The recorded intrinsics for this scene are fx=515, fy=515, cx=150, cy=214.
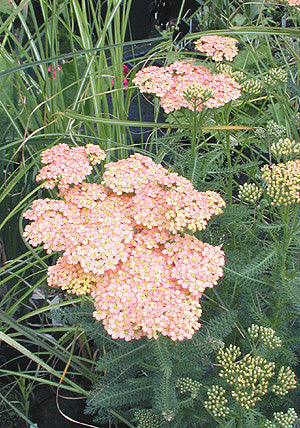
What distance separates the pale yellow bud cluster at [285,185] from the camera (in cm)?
133

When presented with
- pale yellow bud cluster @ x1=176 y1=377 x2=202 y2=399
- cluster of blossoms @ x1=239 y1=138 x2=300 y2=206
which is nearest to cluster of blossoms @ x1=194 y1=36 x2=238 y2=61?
cluster of blossoms @ x1=239 y1=138 x2=300 y2=206

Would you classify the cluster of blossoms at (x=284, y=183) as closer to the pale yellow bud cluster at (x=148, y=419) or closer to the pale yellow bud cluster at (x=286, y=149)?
the pale yellow bud cluster at (x=286, y=149)

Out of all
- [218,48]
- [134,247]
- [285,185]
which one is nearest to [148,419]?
[134,247]

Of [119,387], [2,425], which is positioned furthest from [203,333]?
[2,425]

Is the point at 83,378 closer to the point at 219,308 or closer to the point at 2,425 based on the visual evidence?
the point at 2,425

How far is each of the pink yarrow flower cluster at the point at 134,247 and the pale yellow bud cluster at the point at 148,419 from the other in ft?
1.22

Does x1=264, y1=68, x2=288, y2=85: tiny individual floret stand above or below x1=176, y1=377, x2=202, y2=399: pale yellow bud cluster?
above

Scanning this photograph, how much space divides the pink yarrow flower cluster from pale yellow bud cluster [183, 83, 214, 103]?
23 cm

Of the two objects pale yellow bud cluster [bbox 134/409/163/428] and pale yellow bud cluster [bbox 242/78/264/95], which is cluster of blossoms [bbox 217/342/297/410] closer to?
pale yellow bud cluster [bbox 134/409/163/428]

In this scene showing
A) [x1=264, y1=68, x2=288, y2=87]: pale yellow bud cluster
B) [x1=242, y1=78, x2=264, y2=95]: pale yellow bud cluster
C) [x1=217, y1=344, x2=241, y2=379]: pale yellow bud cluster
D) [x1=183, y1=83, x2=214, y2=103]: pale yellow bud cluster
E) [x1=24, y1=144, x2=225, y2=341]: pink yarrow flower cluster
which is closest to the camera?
[x1=24, y1=144, x2=225, y2=341]: pink yarrow flower cluster

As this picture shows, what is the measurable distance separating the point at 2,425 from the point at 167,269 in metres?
0.99

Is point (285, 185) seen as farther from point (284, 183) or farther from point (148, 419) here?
point (148, 419)

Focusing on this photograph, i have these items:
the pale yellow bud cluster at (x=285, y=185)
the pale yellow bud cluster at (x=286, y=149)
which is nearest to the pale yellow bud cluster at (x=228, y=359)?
the pale yellow bud cluster at (x=285, y=185)

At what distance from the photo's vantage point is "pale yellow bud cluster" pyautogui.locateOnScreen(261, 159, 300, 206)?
1332 millimetres
